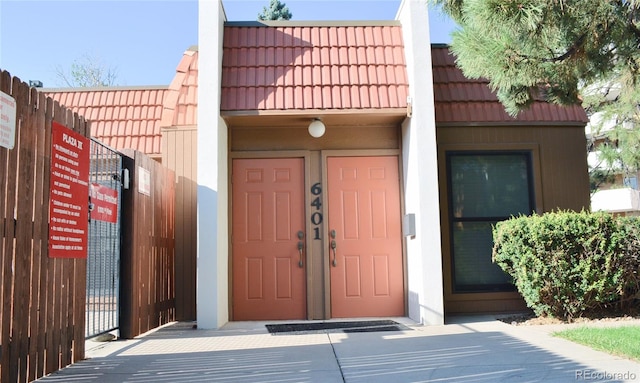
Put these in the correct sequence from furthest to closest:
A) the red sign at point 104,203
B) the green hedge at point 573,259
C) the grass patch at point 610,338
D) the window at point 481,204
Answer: the window at point 481,204, the green hedge at point 573,259, the red sign at point 104,203, the grass patch at point 610,338

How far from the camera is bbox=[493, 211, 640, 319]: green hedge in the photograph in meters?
6.21

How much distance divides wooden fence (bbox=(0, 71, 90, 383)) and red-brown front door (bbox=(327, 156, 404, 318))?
3.72 m

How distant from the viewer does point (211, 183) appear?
262 inches

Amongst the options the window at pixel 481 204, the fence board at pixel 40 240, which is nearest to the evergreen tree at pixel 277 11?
the window at pixel 481 204

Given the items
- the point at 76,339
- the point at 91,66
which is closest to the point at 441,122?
the point at 76,339

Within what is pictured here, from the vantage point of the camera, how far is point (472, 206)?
7.48 metres

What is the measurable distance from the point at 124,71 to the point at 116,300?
1854cm

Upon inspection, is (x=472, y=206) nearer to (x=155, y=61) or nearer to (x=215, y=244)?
(x=215, y=244)

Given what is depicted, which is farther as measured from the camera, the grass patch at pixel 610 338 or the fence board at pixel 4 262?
the grass patch at pixel 610 338

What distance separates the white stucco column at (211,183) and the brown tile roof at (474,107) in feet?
10.0

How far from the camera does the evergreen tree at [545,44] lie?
459 cm

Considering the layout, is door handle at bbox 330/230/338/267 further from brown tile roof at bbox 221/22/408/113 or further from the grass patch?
the grass patch

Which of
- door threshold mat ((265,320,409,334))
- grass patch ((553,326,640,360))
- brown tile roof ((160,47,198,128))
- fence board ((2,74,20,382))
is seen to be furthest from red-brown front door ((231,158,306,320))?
fence board ((2,74,20,382))

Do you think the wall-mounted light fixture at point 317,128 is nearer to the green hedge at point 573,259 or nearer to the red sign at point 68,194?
the green hedge at point 573,259
